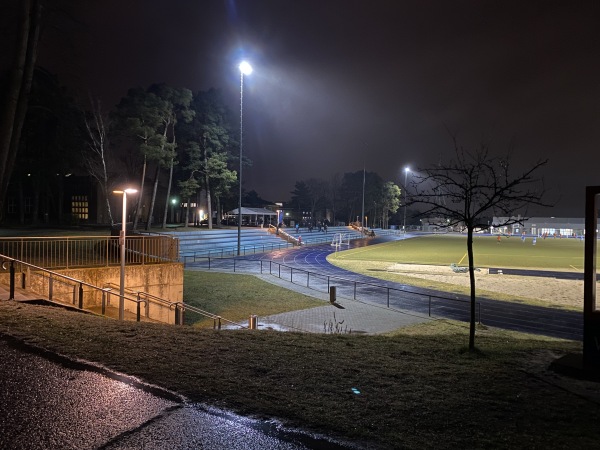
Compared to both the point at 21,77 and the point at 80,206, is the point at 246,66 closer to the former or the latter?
the point at 21,77

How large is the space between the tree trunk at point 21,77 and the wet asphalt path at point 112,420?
10057 mm

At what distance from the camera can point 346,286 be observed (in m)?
24.3

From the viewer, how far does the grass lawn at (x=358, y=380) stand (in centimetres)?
421

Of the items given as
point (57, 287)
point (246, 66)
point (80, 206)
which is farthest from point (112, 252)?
point (80, 206)

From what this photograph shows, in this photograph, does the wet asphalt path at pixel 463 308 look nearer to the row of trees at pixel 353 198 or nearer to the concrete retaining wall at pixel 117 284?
the concrete retaining wall at pixel 117 284

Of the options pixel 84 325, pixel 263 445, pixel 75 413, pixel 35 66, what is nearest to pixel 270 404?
pixel 263 445

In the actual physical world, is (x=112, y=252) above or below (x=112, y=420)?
above

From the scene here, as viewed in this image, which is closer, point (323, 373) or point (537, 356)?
point (323, 373)

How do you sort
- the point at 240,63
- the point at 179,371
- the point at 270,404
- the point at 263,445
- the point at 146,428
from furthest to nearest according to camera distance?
the point at 240,63 → the point at 179,371 → the point at 270,404 → the point at 146,428 → the point at 263,445

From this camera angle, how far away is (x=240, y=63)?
105 ft

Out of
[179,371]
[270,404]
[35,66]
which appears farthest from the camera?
[35,66]

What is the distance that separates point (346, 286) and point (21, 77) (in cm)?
1787

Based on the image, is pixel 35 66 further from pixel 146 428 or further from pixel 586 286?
pixel 586 286

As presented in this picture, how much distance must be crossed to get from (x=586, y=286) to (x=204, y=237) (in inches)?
1516
